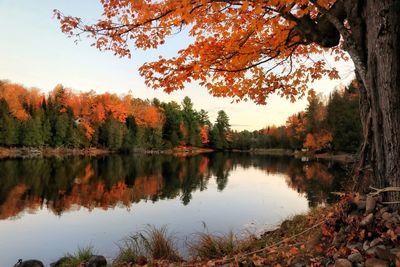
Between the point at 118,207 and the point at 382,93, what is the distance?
15575mm

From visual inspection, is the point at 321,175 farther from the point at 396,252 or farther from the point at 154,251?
the point at 396,252

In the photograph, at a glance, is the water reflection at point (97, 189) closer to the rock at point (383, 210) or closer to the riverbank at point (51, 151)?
the rock at point (383, 210)

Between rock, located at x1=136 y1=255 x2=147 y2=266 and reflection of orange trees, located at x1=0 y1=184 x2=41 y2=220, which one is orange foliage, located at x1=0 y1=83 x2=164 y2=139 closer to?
reflection of orange trees, located at x1=0 y1=184 x2=41 y2=220

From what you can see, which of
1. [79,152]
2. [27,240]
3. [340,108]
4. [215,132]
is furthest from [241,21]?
[215,132]

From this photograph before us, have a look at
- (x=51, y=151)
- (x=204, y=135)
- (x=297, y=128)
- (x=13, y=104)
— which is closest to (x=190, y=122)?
(x=204, y=135)

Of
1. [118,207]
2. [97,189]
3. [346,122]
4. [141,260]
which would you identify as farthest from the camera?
[346,122]

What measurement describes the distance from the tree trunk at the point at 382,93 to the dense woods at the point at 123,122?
51.0 m

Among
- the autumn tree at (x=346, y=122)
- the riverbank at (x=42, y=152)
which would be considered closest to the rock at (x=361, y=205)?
the autumn tree at (x=346, y=122)

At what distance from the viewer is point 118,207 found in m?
18.7

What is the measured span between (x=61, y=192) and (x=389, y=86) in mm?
21469

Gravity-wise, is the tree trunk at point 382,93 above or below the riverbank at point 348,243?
above

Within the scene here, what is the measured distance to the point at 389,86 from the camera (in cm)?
573

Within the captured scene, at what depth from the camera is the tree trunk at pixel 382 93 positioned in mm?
5664

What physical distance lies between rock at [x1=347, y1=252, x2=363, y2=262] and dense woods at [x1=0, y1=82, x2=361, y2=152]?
53.0m
